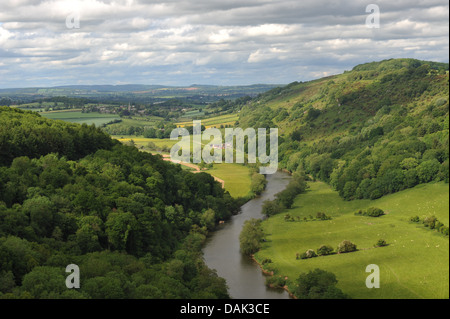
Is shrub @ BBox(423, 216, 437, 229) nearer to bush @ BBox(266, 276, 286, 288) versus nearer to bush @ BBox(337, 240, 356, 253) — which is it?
bush @ BBox(337, 240, 356, 253)

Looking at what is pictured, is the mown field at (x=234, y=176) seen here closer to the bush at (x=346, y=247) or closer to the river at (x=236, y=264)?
the river at (x=236, y=264)

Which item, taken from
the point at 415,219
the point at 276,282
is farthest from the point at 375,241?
the point at 276,282

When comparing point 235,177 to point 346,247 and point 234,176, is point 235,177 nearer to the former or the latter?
point 234,176

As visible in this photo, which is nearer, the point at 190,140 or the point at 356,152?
the point at 356,152

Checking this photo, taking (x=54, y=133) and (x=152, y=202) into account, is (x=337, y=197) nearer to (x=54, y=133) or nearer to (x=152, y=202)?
(x=152, y=202)
